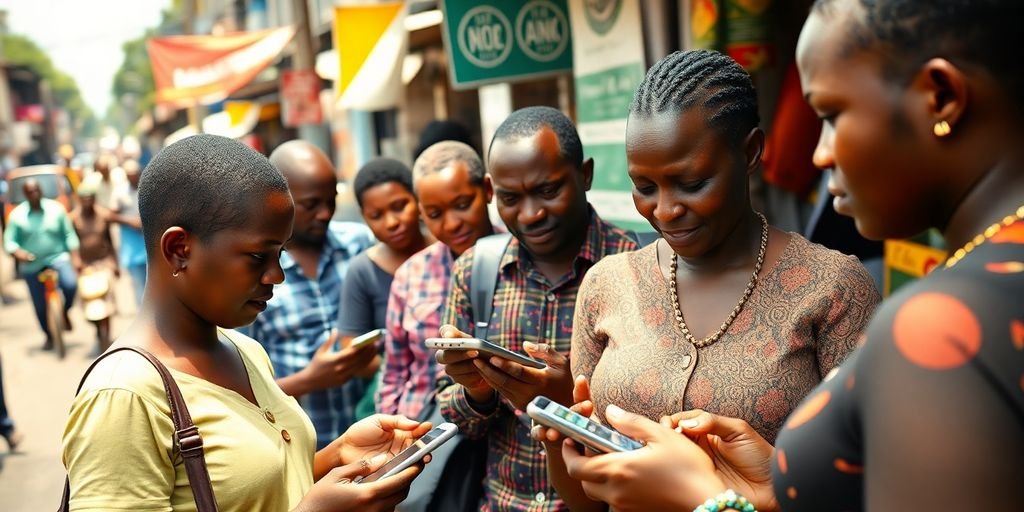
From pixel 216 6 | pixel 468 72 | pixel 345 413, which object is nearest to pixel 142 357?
pixel 345 413

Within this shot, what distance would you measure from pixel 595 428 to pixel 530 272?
119 cm

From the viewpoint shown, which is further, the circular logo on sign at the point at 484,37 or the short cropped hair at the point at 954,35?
the circular logo on sign at the point at 484,37

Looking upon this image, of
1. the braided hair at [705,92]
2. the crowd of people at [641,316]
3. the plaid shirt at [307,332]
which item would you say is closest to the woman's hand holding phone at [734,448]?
the crowd of people at [641,316]

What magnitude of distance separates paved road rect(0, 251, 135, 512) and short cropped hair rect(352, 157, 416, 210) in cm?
185

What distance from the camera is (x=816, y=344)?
6.05ft

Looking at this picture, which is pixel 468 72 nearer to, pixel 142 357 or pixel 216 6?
pixel 142 357

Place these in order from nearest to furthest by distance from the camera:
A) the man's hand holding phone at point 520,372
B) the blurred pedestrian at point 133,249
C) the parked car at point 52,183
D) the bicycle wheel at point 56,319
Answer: the man's hand holding phone at point 520,372, the blurred pedestrian at point 133,249, the bicycle wheel at point 56,319, the parked car at point 52,183

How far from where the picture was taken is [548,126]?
284 centimetres

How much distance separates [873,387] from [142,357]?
147cm

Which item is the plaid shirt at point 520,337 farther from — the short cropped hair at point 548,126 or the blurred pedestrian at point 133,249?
the blurred pedestrian at point 133,249

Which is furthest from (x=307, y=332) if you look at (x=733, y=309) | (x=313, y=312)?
(x=733, y=309)

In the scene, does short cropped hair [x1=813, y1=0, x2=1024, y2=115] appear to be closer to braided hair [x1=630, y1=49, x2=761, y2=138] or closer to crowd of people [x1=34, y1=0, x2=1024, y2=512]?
crowd of people [x1=34, y1=0, x2=1024, y2=512]

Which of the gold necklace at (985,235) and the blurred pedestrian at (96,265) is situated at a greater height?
the gold necklace at (985,235)

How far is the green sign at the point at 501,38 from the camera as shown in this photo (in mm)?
5492
